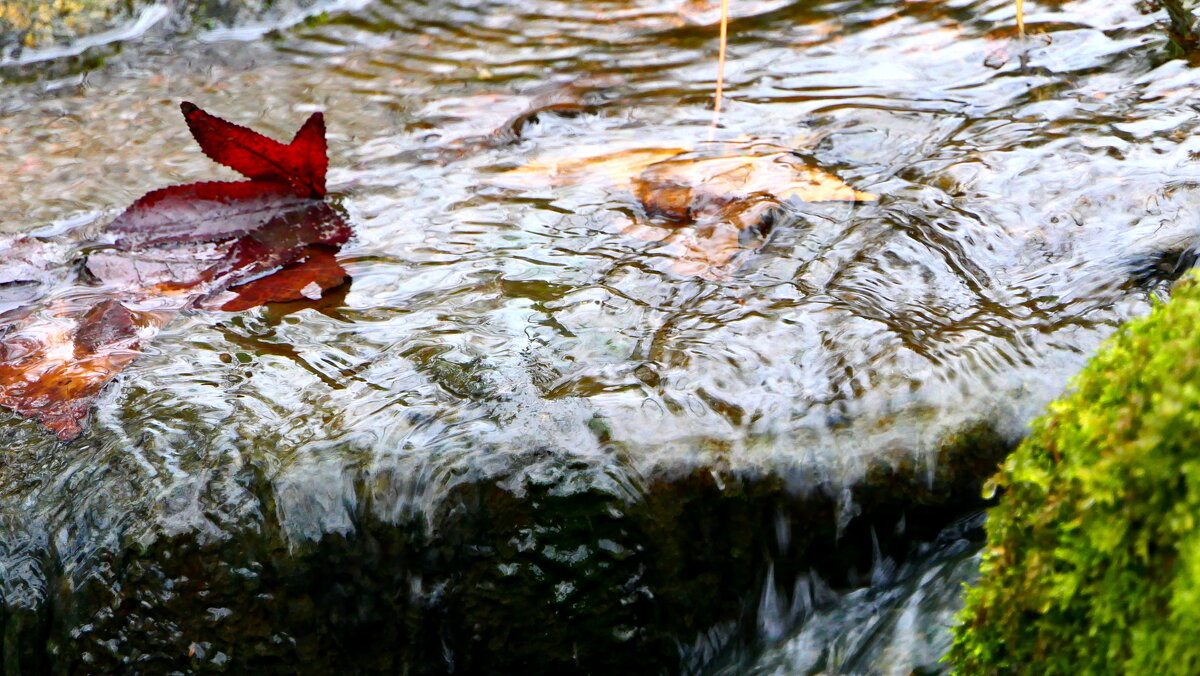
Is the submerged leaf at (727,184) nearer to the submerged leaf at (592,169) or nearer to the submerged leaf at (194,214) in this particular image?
the submerged leaf at (592,169)

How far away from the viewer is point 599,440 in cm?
209

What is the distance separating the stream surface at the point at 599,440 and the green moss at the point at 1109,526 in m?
0.58

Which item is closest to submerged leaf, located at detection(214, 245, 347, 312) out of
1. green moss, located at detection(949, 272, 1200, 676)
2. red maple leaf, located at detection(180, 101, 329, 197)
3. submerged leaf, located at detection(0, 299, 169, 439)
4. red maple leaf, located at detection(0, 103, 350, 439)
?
red maple leaf, located at detection(0, 103, 350, 439)

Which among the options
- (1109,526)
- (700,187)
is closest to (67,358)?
(700,187)

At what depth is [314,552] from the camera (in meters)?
2.08

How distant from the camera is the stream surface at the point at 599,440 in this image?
2.06 metres

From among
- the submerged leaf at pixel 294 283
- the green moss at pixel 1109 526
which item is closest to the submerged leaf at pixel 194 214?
the submerged leaf at pixel 294 283

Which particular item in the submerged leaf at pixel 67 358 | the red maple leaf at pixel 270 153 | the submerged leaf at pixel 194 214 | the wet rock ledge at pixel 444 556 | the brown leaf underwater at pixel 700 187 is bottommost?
the wet rock ledge at pixel 444 556

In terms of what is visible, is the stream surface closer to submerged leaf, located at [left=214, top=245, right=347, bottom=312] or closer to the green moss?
submerged leaf, located at [left=214, top=245, right=347, bottom=312]

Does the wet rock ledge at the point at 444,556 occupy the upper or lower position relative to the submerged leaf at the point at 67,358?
lower

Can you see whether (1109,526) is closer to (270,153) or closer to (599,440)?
(599,440)

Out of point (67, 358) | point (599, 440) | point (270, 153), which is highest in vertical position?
point (270, 153)

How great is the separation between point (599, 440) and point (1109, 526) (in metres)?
1.11

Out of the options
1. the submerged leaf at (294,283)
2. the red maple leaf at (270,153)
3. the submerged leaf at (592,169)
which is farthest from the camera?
the submerged leaf at (592,169)
